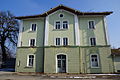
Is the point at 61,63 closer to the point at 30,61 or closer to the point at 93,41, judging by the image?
the point at 30,61

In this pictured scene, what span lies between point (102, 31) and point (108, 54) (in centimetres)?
376

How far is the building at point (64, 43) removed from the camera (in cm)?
1711

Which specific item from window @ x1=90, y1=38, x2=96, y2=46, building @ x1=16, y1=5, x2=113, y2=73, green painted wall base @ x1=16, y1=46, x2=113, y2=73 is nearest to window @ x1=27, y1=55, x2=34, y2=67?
building @ x1=16, y1=5, x2=113, y2=73

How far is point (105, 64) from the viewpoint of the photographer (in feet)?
55.2

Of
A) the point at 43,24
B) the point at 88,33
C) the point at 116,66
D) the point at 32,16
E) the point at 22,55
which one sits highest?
the point at 32,16

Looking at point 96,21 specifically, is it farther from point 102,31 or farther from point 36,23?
point 36,23

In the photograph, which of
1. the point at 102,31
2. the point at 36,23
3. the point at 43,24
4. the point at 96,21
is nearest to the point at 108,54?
the point at 102,31

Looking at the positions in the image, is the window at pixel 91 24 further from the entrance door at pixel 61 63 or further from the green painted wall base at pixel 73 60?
the entrance door at pixel 61 63

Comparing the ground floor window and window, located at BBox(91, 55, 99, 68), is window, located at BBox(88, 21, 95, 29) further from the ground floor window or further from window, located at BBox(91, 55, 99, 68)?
window, located at BBox(91, 55, 99, 68)

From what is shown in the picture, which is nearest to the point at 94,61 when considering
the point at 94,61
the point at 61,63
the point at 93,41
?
the point at 94,61

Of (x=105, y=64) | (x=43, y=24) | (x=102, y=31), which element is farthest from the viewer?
(x=43, y=24)

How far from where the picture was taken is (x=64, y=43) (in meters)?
18.1

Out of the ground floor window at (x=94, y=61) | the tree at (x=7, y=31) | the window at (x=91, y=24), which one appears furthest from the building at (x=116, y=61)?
the tree at (x=7, y=31)

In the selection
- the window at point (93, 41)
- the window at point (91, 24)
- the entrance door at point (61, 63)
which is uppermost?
the window at point (91, 24)
